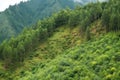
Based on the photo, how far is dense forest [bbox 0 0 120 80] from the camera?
6556 centimetres

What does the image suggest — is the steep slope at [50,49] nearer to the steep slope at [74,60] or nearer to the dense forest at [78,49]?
the steep slope at [74,60]

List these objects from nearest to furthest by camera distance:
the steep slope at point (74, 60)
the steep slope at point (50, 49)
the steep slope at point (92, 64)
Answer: the steep slope at point (92, 64)
the steep slope at point (74, 60)
the steep slope at point (50, 49)

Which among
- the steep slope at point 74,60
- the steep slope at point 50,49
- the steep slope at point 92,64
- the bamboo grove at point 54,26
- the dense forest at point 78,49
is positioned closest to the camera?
the steep slope at point 92,64

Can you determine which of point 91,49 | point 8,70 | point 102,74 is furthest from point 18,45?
point 102,74

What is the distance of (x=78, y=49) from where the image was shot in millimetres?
88375

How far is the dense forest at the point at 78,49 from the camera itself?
65.6m

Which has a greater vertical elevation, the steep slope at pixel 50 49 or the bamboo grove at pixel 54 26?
the bamboo grove at pixel 54 26

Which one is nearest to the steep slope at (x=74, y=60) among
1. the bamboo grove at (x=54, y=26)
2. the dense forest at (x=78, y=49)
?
the dense forest at (x=78, y=49)

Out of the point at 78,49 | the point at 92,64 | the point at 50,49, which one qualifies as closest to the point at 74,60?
the point at 78,49

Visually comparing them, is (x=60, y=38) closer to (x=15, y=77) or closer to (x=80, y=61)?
(x=15, y=77)

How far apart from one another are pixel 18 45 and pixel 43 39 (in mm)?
19298

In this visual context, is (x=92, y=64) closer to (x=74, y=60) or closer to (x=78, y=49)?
(x=74, y=60)

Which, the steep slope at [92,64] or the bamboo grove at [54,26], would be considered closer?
the steep slope at [92,64]

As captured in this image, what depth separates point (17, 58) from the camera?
325 feet
